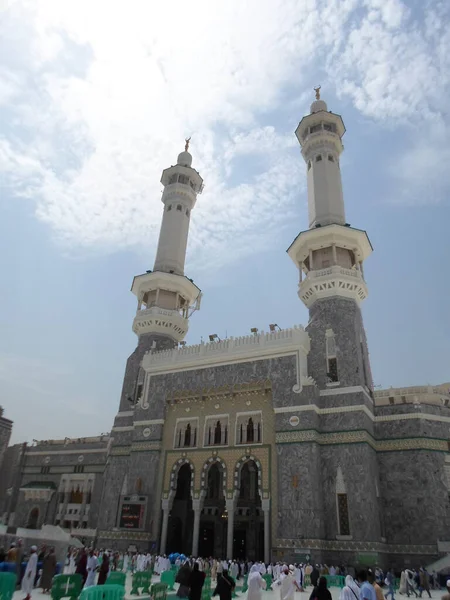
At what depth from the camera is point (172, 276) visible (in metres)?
30.1

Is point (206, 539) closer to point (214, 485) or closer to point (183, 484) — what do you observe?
point (214, 485)

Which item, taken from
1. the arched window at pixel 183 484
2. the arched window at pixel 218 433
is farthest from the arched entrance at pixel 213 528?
the arched window at pixel 218 433

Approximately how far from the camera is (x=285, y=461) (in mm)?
20344

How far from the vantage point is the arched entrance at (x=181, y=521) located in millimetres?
23812

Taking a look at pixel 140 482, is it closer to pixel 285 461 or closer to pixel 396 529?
pixel 285 461

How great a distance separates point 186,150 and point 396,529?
30226mm

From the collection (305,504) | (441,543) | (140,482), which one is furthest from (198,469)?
(441,543)

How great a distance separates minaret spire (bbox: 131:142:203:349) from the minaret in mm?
8324

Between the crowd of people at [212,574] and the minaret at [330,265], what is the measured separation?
8526 millimetres

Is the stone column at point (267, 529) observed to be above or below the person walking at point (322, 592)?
above

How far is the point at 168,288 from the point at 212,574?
1755 centimetres

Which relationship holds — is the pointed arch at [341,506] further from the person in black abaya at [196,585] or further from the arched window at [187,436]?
the person in black abaya at [196,585]

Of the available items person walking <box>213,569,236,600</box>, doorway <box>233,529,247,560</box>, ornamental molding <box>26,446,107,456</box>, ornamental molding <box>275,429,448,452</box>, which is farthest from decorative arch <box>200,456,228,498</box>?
person walking <box>213,569,236,600</box>

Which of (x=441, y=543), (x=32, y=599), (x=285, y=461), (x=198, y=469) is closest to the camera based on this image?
(x=32, y=599)
